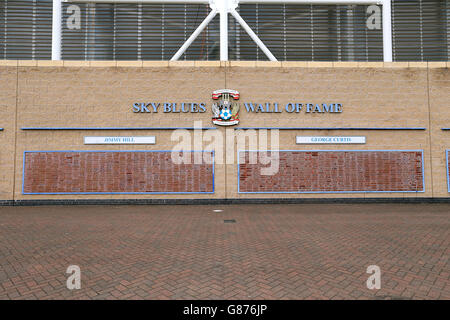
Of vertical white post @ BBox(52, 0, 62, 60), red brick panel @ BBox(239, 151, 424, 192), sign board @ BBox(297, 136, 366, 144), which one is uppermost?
vertical white post @ BBox(52, 0, 62, 60)

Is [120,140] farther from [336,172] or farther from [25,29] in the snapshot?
[336,172]

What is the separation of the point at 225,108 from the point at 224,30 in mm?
4779

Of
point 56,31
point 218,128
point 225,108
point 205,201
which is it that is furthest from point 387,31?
point 56,31

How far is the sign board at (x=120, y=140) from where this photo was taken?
1320cm

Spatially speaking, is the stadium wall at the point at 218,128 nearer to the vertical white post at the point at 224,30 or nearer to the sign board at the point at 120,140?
the sign board at the point at 120,140

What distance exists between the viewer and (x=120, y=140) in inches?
522

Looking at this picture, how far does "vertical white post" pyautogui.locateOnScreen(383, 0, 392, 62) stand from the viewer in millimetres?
14969

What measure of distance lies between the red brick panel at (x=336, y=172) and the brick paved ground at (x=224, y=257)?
432 cm

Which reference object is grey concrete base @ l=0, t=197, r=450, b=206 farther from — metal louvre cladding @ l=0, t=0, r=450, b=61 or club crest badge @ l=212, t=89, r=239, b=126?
metal louvre cladding @ l=0, t=0, r=450, b=61

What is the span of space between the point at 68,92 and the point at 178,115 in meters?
5.66

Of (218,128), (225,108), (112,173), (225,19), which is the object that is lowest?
(112,173)

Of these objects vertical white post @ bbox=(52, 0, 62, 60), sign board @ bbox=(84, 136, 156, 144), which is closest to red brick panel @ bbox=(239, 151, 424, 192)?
sign board @ bbox=(84, 136, 156, 144)

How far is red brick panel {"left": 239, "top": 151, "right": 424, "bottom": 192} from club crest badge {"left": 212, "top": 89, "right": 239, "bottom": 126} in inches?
76.0

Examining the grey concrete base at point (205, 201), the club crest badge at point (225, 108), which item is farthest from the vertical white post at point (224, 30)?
the grey concrete base at point (205, 201)
